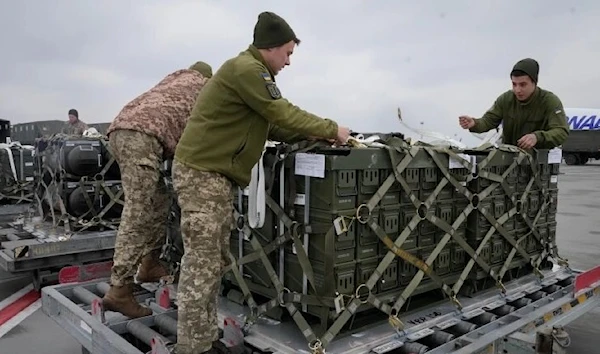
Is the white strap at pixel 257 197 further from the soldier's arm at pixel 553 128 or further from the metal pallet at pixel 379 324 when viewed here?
the soldier's arm at pixel 553 128

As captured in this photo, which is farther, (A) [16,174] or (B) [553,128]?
(A) [16,174]

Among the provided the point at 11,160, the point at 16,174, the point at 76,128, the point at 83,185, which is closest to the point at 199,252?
the point at 83,185

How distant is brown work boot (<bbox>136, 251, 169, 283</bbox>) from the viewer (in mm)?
3855

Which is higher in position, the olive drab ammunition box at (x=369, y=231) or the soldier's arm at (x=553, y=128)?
the soldier's arm at (x=553, y=128)

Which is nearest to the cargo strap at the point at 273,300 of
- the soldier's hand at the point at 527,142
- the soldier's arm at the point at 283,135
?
the soldier's arm at the point at 283,135

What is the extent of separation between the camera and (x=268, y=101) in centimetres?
261

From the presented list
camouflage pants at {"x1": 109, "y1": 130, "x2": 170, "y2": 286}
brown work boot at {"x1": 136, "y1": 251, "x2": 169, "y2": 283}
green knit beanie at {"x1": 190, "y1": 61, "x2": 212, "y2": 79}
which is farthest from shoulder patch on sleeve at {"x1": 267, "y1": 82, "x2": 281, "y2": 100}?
brown work boot at {"x1": 136, "y1": 251, "x2": 169, "y2": 283}

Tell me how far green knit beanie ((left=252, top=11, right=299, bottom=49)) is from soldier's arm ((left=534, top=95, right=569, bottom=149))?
234 centimetres

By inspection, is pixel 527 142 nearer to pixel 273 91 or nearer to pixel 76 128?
pixel 273 91

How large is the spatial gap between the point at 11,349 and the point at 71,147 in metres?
2.57

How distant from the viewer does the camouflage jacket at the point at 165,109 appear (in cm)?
364

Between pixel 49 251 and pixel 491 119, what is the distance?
459 centimetres

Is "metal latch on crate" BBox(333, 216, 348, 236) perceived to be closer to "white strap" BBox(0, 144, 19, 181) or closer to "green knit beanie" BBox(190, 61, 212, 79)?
"green knit beanie" BBox(190, 61, 212, 79)

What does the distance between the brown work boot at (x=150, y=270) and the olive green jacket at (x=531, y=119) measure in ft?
9.77
